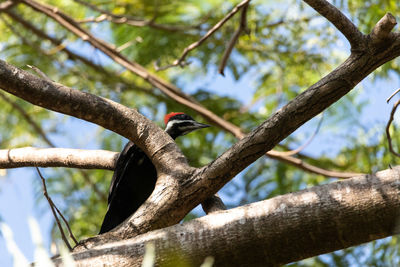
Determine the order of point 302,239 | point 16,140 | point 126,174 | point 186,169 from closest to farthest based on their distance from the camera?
1. point 302,239
2. point 186,169
3. point 126,174
4. point 16,140

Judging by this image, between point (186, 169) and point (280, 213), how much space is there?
57 cm

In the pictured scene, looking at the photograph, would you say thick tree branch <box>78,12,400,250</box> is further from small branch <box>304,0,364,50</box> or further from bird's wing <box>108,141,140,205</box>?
bird's wing <box>108,141,140,205</box>

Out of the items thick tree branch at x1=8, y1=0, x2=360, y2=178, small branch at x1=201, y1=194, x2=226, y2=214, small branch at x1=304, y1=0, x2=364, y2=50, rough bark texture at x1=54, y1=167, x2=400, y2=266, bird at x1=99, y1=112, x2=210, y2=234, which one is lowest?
rough bark texture at x1=54, y1=167, x2=400, y2=266

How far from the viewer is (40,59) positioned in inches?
205

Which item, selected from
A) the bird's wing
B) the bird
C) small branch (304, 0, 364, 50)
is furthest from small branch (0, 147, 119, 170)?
small branch (304, 0, 364, 50)

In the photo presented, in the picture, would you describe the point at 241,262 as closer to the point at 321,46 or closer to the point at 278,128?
the point at 278,128

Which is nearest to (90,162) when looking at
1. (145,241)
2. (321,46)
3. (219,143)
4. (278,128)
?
(145,241)

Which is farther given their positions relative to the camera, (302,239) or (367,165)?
(367,165)

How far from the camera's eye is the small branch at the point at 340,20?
211 cm

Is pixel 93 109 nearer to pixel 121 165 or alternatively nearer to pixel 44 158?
pixel 44 158

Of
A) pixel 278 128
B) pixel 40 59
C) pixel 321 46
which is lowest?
pixel 278 128

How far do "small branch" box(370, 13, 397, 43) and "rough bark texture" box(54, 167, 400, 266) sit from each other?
0.53m

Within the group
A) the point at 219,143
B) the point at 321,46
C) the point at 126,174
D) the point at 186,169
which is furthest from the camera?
the point at 219,143

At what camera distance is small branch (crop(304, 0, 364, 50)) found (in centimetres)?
211
